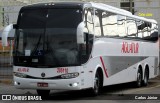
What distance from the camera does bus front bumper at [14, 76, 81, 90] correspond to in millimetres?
14711

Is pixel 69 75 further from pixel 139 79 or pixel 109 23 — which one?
pixel 139 79

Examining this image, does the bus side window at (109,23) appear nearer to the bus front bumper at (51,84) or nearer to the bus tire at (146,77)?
the bus front bumper at (51,84)

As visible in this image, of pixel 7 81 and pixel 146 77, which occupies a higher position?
pixel 146 77

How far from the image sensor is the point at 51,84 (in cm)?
1480

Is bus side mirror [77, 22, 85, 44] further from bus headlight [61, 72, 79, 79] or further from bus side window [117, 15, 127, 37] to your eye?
bus side window [117, 15, 127, 37]

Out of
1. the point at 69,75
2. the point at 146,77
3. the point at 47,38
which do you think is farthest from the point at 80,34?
the point at 146,77

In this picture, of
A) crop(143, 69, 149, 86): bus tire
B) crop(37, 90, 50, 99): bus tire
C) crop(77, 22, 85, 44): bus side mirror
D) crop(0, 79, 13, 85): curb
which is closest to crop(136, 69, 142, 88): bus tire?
crop(143, 69, 149, 86): bus tire

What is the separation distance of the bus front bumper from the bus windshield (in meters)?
0.51

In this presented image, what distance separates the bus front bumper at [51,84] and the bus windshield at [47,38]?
51cm

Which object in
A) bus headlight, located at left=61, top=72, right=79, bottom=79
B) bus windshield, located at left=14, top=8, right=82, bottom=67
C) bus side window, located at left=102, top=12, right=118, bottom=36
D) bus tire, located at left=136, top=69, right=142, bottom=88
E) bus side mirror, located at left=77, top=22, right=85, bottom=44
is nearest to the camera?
bus side mirror, located at left=77, top=22, right=85, bottom=44

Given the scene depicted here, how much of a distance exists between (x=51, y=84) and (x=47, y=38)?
1510 mm

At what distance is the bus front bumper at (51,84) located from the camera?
14.7 meters

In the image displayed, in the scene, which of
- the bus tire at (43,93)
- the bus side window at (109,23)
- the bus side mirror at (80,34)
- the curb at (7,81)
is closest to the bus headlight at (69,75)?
the bus side mirror at (80,34)

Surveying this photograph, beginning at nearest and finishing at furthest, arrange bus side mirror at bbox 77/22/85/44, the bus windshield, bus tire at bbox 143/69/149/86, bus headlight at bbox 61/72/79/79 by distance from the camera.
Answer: bus side mirror at bbox 77/22/85/44 < bus headlight at bbox 61/72/79/79 < the bus windshield < bus tire at bbox 143/69/149/86
